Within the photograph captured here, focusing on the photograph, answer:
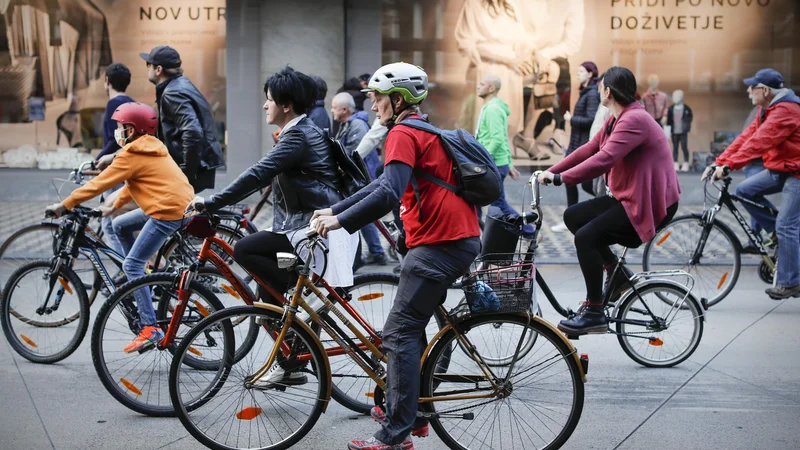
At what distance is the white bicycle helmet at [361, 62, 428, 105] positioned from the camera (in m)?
4.53

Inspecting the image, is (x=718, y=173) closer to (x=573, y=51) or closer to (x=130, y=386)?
(x=130, y=386)

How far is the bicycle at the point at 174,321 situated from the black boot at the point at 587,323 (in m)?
1.27

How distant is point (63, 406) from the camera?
223 inches

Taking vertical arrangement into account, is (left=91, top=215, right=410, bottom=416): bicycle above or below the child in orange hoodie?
below

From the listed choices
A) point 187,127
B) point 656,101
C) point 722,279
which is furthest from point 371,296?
point 656,101

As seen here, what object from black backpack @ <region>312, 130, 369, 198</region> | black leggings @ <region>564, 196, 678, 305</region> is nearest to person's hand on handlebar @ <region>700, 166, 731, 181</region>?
black leggings @ <region>564, 196, 678, 305</region>

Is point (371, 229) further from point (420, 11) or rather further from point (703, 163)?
point (703, 163)

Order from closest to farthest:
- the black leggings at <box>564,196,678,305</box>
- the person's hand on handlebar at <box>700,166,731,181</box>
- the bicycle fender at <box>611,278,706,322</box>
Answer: the black leggings at <box>564,196,678,305</box> → the bicycle fender at <box>611,278,706,322</box> → the person's hand on handlebar at <box>700,166,731,181</box>

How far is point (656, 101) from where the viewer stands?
47.6ft

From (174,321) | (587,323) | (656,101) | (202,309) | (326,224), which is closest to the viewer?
(326,224)

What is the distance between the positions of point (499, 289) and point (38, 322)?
353 centimetres

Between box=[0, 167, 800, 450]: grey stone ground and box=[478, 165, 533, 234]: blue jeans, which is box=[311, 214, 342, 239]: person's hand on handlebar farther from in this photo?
box=[0, 167, 800, 450]: grey stone ground

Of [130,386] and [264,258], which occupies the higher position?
[264,258]

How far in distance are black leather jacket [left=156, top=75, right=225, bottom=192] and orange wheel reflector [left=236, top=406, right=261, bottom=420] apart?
10.4 feet
